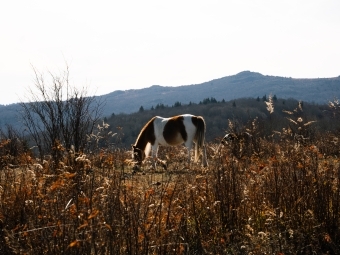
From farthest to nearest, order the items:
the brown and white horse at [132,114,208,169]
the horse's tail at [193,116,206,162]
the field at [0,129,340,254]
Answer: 1. the brown and white horse at [132,114,208,169]
2. the horse's tail at [193,116,206,162]
3. the field at [0,129,340,254]

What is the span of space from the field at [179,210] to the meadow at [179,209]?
0.03 ft

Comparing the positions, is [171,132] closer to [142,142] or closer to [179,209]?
[142,142]

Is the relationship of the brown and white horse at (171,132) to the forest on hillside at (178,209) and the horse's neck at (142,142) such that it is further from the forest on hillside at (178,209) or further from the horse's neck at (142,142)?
the forest on hillside at (178,209)

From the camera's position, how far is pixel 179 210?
4977 mm

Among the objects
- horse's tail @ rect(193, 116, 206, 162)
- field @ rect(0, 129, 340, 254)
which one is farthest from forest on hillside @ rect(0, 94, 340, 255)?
horse's tail @ rect(193, 116, 206, 162)

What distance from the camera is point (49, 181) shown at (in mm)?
5008

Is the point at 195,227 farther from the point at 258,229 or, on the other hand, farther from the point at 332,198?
the point at 332,198

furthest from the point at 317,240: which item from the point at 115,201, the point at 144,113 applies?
the point at 144,113

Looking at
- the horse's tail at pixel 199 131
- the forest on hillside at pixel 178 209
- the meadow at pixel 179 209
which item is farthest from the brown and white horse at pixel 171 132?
the meadow at pixel 179 209

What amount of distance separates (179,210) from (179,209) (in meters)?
0.01

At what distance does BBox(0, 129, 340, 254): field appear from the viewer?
12.4 feet

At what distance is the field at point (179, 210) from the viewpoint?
12.4ft

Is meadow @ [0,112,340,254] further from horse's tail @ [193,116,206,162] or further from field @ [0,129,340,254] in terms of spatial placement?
horse's tail @ [193,116,206,162]

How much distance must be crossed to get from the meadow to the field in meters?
0.01
